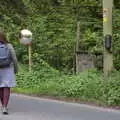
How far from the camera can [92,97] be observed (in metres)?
11.7

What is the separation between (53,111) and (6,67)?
1.29 m

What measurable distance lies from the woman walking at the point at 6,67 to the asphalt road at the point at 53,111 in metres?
0.38

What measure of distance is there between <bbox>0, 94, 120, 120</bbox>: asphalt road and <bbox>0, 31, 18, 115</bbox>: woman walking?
38 cm

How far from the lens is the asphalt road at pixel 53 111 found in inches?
393

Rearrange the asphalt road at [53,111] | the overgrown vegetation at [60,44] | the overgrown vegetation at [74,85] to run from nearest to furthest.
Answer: the asphalt road at [53,111]
the overgrown vegetation at [74,85]
the overgrown vegetation at [60,44]

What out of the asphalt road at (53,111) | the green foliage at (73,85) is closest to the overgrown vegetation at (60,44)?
the green foliage at (73,85)

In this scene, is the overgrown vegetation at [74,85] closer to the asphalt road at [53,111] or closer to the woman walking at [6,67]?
the asphalt road at [53,111]

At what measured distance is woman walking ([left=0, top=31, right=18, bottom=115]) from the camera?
10.3 meters

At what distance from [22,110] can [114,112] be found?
183 centimetres

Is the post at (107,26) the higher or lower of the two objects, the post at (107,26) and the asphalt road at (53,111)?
the higher

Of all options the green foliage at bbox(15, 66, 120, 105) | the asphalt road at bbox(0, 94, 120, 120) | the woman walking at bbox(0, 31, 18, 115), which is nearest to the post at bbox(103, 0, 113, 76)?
the green foliage at bbox(15, 66, 120, 105)

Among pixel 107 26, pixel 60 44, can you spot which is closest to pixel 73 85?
pixel 107 26

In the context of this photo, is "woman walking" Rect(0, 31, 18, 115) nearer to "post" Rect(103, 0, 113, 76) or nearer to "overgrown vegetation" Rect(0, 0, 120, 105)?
"overgrown vegetation" Rect(0, 0, 120, 105)

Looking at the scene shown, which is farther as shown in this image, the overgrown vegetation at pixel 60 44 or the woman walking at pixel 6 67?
the overgrown vegetation at pixel 60 44
